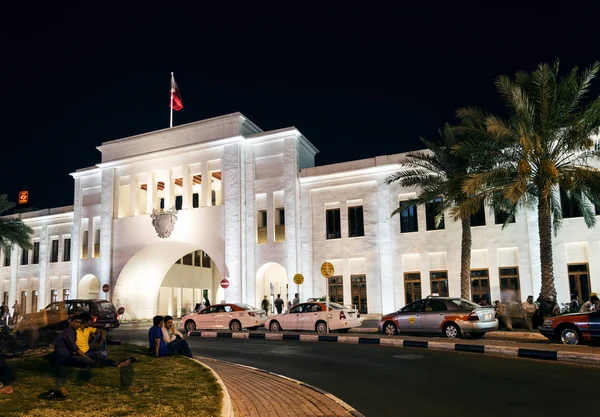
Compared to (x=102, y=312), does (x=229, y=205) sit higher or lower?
higher

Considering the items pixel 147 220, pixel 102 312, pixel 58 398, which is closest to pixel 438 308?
pixel 58 398

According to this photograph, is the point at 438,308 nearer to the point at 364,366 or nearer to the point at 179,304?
the point at 364,366

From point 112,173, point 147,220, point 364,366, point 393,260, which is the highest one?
point 112,173

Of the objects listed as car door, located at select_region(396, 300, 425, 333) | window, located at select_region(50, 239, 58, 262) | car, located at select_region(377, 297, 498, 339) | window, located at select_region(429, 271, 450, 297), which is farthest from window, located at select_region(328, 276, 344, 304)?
window, located at select_region(50, 239, 58, 262)

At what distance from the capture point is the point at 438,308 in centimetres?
1852

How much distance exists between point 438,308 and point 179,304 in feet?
98.6

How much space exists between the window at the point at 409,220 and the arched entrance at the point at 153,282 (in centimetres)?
1348

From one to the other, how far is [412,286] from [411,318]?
11994mm

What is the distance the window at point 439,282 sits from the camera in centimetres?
2991

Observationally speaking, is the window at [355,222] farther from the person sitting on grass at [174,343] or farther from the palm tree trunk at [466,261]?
the person sitting on grass at [174,343]

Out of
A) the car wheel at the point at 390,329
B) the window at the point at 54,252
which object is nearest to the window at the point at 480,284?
the car wheel at the point at 390,329

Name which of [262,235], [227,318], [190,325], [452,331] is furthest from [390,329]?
[262,235]

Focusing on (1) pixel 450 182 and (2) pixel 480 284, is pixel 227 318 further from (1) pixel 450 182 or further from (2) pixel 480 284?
(2) pixel 480 284

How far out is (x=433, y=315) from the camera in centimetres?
1842
